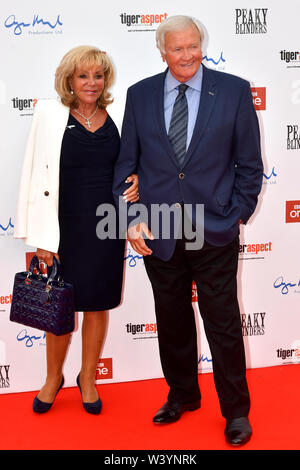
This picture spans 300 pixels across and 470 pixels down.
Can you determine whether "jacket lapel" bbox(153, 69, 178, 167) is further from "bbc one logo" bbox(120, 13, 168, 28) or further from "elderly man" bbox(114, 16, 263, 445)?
"bbc one logo" bbox(120, 13, 168, 28)

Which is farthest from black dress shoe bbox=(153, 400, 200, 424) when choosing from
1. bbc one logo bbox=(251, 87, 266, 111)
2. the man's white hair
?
the man's white hair

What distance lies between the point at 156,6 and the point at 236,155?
1.09m

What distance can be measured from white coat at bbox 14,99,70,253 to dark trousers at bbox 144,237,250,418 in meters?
0.50

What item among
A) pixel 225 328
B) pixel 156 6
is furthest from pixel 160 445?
pixel 156 6

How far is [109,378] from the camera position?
3.66 meters

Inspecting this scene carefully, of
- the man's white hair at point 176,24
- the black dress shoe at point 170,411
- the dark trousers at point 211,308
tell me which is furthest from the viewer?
the black dress shoe at point 170,411

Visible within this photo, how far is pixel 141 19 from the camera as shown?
3.26m

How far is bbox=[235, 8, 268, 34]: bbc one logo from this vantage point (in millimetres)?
3367

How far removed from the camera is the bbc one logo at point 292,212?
3633mm
